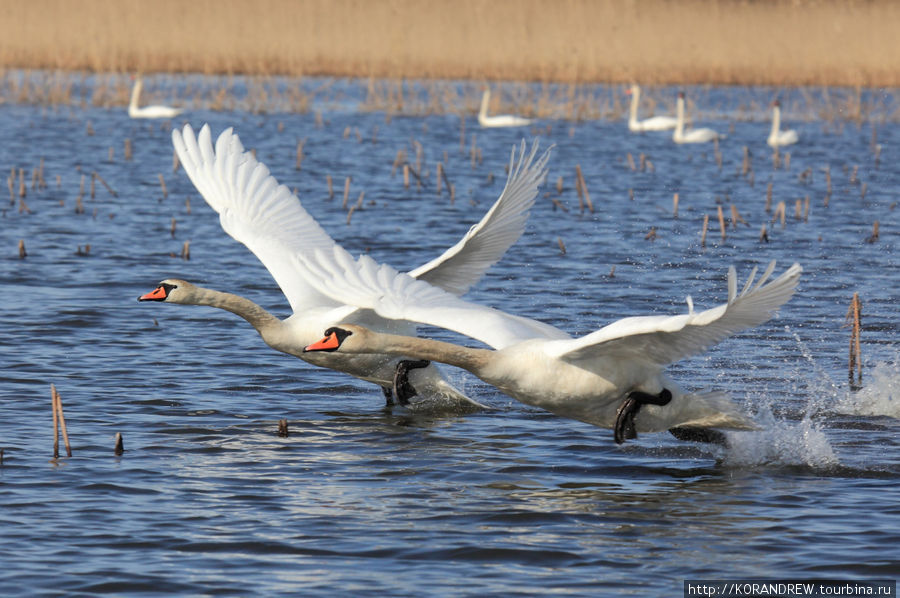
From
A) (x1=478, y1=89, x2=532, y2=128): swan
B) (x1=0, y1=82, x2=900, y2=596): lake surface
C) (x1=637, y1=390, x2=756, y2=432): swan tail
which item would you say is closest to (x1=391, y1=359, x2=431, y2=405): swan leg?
(x1=0, y1=82, x2=900, y2=596): lake surface

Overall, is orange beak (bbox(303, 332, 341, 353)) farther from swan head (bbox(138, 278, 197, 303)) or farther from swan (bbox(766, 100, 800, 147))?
swan (bbox(766, 100, 800, 147))

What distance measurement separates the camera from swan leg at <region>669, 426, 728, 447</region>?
8555mm

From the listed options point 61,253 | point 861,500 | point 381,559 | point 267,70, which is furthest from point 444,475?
point 267,70

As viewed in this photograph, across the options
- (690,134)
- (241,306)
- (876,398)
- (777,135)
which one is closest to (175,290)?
(241,306)

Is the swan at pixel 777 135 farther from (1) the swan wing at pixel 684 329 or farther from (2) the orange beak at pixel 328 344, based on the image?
(2) the orange beak at pixel 328 344

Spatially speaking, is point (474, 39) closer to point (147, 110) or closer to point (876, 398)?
point (147, 110)

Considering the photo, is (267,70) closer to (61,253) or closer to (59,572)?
(61,253)

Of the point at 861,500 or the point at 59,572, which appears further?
the point at 861,500

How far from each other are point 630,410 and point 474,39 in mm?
27644

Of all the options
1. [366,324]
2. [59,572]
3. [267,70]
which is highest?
[267,70]

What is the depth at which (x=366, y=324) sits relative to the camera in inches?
385

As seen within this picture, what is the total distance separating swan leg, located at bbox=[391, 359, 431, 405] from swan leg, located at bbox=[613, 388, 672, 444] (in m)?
1.92

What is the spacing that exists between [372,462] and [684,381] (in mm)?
3226

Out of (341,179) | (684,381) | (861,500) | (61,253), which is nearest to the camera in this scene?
(861,500)
